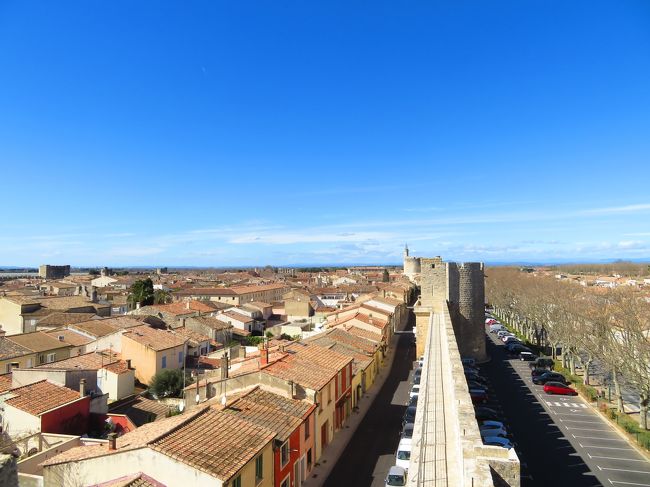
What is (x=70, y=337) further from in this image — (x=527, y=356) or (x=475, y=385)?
(x=527, y=356)

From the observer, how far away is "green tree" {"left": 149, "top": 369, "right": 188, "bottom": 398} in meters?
27.5

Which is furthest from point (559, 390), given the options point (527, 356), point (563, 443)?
point (527, 356)

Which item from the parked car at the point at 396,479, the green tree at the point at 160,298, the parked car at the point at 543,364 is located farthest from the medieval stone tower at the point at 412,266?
the parked car at the point at 396,479

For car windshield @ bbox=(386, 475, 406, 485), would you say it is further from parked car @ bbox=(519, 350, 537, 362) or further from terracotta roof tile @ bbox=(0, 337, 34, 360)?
parked car @ bbox=(519, 350, 537, 362)

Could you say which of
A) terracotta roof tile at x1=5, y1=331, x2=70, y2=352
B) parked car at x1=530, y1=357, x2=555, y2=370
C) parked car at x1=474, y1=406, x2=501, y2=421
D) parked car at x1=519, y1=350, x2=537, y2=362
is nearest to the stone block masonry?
parked car at x1=530, y1=357, x2=555, y2=370

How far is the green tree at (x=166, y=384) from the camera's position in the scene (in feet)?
90.3

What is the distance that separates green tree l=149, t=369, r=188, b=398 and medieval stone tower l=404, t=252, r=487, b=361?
786 inches

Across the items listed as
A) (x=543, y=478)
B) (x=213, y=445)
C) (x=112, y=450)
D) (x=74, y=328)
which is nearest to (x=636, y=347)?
(x=543, y=478)

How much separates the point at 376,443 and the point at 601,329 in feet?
60.6

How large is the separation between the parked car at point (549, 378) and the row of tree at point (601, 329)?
5.69ft

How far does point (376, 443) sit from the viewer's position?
21.4 meters

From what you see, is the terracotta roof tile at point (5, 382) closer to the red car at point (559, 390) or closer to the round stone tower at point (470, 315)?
the round stone tower at point (470, 315)

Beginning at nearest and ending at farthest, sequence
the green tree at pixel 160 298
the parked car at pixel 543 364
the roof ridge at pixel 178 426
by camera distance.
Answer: the roof ridge at pixel 178 426, the parked car at pixel 543 364, the green tree at pixel 160 298

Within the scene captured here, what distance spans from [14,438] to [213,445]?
10077 mm
